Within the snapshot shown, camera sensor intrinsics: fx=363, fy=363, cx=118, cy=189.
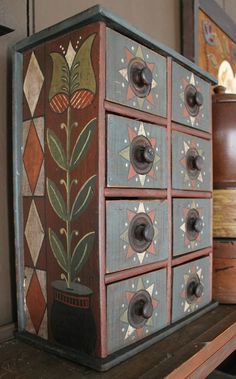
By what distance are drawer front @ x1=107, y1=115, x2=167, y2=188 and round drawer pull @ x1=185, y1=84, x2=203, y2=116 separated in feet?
0.53

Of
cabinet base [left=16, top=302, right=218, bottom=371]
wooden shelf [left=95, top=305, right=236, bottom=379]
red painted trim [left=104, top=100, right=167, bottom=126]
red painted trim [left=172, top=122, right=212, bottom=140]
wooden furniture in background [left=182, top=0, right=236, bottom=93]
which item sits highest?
wooden furniture in background [left=182, top=0, right=236, bottom=93]

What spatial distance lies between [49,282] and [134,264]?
0.68 feet

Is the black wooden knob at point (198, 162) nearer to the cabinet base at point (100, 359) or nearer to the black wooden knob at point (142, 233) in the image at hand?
the black wooden knob at point (142, 233)

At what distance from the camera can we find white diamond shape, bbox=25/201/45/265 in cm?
88

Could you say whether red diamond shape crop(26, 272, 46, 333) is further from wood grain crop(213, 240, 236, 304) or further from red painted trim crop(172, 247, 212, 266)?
wood grain crop(213, 240, 236, 304)

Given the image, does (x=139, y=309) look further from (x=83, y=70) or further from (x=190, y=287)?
(x=83, y=70)

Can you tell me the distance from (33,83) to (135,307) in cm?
60

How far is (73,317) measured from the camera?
2.63ft

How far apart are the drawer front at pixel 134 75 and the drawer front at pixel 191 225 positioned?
269mm

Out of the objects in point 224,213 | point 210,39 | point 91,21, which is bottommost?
point 224,213

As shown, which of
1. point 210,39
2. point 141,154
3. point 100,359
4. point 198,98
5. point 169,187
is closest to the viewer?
point 100,359

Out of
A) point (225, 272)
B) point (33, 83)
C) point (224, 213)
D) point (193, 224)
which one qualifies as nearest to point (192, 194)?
point (193, 224)

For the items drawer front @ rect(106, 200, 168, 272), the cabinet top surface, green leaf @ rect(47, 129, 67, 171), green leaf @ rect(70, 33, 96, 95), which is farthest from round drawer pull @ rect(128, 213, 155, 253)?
the cabinet top surface

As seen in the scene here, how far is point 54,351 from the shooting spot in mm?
822
